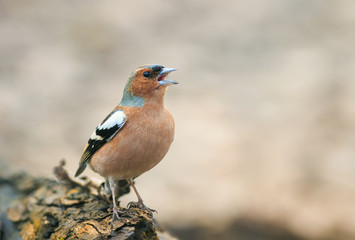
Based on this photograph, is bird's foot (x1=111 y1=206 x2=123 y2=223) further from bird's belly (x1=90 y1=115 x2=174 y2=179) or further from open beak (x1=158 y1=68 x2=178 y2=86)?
open beak (x1=158 y1=68 x2=178 y2=86)

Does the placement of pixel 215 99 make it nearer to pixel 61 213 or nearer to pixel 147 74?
pixel 147 74

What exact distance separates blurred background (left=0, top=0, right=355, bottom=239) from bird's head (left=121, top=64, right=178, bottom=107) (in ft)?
4.76

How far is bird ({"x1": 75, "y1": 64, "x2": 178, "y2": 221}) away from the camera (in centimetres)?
390

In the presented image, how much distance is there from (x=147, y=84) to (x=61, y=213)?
143 centimetres

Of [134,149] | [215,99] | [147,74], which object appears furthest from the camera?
[215,99]

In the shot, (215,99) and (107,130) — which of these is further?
(215,99)

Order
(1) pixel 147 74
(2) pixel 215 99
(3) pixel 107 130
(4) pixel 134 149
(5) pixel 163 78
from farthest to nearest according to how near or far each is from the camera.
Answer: (2) pixel 215 99 → (5) pixel 163 78 → (1) pixel 147 74 → (3) pixel 107 130 → (4) pixel 134 149

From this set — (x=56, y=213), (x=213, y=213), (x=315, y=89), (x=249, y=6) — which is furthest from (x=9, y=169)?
(x=249, y=6)

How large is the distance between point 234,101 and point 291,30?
3927mm

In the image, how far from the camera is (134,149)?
12.8 ft

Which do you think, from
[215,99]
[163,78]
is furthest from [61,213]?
[215,99]

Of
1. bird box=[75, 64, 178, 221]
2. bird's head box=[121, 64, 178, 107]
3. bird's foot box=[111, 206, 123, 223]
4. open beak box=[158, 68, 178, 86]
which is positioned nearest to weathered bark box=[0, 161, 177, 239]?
bird's foot box=[111, 206, 123, 223]

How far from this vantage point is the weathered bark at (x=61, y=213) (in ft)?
11.3

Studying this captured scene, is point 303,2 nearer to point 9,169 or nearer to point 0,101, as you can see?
point 0,101
